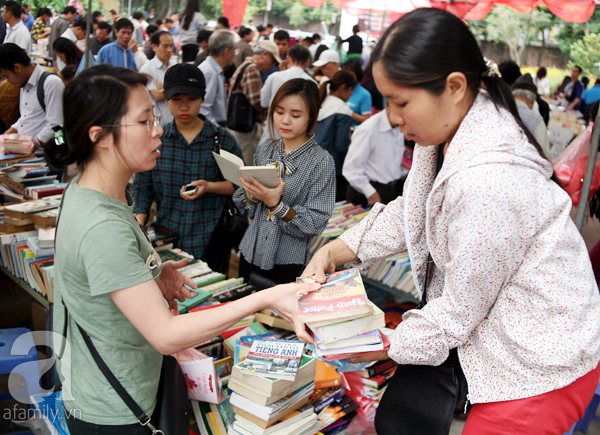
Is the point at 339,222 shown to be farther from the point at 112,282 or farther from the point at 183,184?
the point at 112,282

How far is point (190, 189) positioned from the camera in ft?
10.2

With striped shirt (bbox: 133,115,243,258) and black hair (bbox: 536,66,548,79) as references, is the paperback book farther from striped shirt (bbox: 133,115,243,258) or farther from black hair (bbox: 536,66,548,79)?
black hair (bbox: 536,66,548,79)

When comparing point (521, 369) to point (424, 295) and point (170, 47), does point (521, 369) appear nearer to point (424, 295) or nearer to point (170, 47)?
point (424, 295)

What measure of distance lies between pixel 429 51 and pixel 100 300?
113 centimetres

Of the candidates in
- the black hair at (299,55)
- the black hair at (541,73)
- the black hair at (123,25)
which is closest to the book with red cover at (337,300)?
the black hair at (299,55)

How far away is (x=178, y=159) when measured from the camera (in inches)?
123

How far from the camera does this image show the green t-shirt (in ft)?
4.09

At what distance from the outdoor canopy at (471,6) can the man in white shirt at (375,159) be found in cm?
284

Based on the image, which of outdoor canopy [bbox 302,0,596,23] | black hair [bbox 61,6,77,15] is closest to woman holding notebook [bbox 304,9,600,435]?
A: outdoor canopy [bbox 302,0,596,23]

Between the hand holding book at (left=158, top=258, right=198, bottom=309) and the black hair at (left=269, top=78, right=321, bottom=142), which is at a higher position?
the black hair at (left=269, top=78, right=321, bottom=142)

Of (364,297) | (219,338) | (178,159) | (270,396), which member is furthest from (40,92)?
(364,297)

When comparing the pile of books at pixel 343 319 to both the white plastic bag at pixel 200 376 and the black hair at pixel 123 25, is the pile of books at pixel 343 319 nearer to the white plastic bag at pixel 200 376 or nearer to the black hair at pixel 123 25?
the white plastic bag at pixel 200 376

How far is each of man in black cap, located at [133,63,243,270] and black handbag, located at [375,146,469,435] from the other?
1985 mm

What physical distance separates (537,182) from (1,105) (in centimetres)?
552
